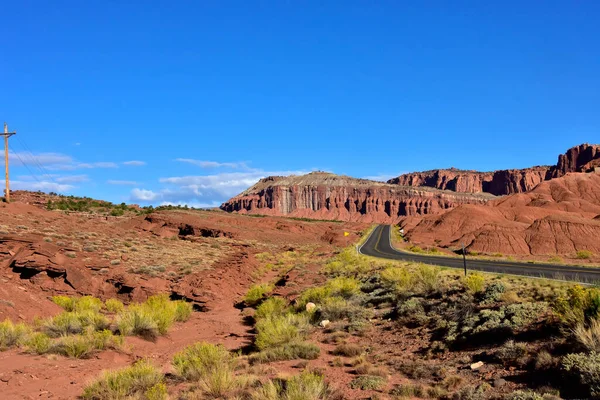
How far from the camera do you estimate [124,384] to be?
7805 mm

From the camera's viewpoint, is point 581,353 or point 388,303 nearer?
point 581,353

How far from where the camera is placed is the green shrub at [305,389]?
22.4 feet

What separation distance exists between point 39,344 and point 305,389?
799 cm

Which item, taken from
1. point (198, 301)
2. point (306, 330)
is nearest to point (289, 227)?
A: point (198, 301)

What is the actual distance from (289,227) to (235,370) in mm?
68116

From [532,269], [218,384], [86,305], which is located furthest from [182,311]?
A: [532,269]

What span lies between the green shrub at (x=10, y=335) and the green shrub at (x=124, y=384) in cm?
463

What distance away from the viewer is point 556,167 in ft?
639

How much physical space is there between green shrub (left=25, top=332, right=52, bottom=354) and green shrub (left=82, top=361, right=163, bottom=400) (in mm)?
3331

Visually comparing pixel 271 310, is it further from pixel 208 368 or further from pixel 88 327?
pixel 208 368

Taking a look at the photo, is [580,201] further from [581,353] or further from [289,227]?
[581,353]

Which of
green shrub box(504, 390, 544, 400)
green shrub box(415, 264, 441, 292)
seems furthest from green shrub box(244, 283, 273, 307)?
green shrub box(504, 390, 544, 400)

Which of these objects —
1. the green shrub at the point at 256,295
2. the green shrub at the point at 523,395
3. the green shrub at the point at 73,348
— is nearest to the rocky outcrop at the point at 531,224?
the green shrub at the point at 256,295

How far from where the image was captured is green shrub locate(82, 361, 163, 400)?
25.0 ft
